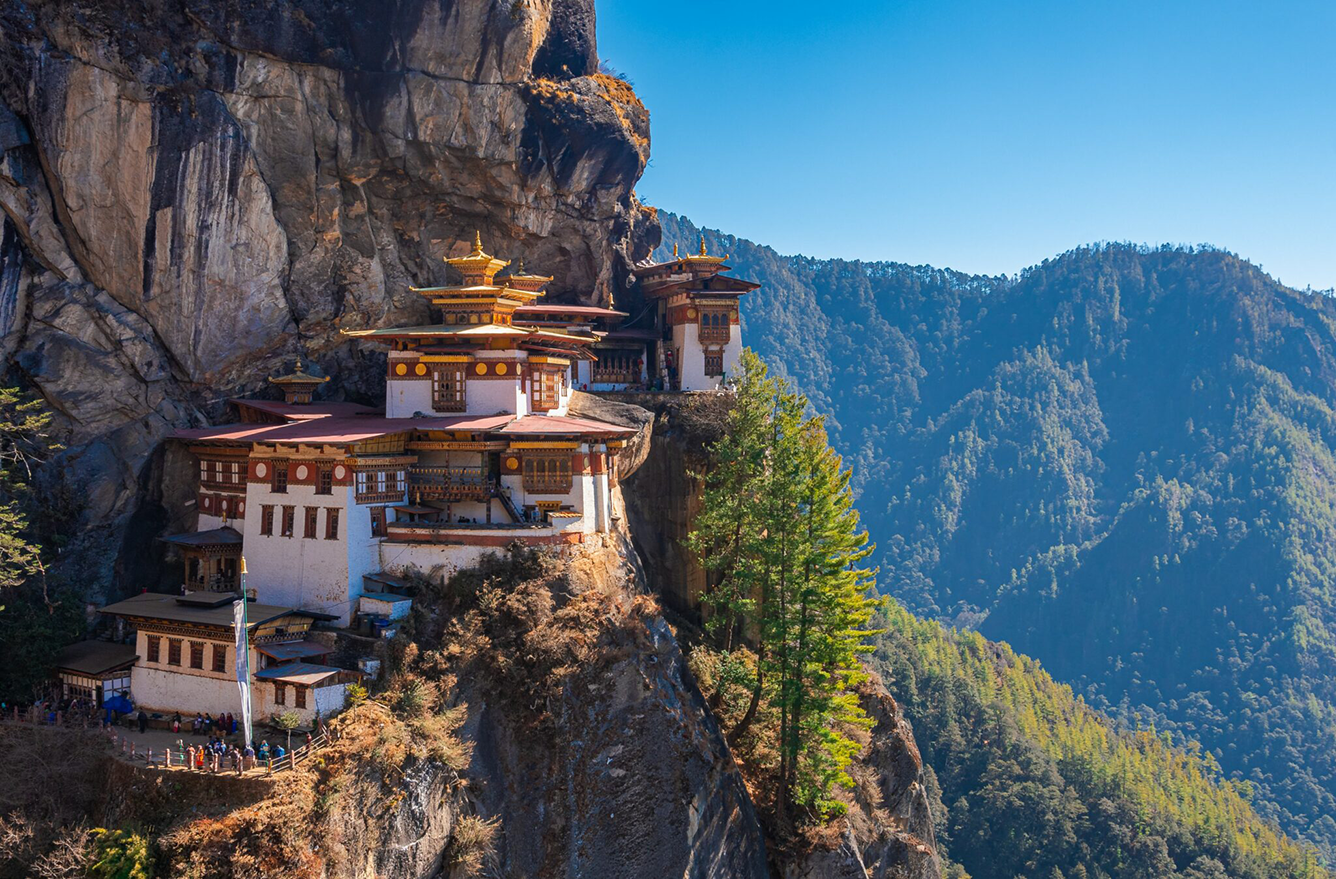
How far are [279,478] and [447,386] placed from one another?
7.90 meters

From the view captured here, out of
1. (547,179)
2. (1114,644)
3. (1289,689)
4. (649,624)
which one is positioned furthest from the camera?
(1114,644)

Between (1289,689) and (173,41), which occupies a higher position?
(173,41)

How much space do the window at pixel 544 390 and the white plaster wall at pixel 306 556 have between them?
31.7 feet

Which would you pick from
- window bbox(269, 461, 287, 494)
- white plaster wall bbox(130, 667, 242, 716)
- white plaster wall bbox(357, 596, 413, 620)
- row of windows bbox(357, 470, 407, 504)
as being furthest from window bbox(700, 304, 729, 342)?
white plaster wall bbox(130, 667, 242, 716)

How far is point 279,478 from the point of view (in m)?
38.8

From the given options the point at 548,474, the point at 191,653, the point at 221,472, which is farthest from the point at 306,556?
the point at 548,474

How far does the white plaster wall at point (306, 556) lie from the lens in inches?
1465

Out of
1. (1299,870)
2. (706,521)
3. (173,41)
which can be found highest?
(173,41)

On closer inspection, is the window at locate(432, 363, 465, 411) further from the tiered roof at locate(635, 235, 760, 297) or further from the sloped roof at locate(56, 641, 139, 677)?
the tiered roof at locate(635, 235, 760, 297)

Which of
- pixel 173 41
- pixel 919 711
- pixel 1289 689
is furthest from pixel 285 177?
pixel 1289 689

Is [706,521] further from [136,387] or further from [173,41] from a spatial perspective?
[173,41]

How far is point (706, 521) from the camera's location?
147 feet

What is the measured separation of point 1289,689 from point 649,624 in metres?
164

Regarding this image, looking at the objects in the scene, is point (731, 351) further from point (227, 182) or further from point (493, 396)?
point (227, 182)
